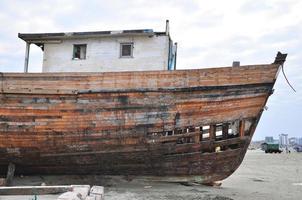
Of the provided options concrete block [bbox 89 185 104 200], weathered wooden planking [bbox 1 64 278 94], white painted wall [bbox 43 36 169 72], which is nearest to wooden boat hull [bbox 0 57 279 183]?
weathered wooden planking [bbox 1 64 278 94]

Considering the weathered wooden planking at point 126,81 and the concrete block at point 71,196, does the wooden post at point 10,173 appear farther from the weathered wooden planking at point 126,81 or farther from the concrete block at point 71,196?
the concrete block at point 71,196

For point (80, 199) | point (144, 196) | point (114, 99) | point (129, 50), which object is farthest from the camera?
point (129, 50)

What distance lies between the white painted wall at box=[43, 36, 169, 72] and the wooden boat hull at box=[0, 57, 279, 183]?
1326mm

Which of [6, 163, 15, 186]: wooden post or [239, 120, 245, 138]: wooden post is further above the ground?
[239, 120, 245, 138]: wooden post

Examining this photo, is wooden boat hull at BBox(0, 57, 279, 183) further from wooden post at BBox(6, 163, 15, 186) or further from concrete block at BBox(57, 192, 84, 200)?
concrete block at BBox(57, 192, 84, 200)

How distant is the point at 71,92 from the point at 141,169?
8.99 ft

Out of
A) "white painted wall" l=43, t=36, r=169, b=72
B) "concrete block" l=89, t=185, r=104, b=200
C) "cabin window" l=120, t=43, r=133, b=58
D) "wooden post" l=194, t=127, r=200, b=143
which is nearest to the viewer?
"concrete block" l=89, t=185, r=104, b=200

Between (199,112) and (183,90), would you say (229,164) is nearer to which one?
(199,112)

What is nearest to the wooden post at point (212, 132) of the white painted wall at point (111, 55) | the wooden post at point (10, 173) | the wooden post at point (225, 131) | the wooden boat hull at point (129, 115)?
the wooden boat hull at point (129, 115)

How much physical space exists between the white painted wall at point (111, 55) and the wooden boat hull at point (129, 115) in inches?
52.2

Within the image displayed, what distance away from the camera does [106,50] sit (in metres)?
10.4

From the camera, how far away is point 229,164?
31.2ft

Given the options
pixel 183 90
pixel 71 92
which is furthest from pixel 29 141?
pixel 183 90

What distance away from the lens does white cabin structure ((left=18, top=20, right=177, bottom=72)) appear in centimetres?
1024
